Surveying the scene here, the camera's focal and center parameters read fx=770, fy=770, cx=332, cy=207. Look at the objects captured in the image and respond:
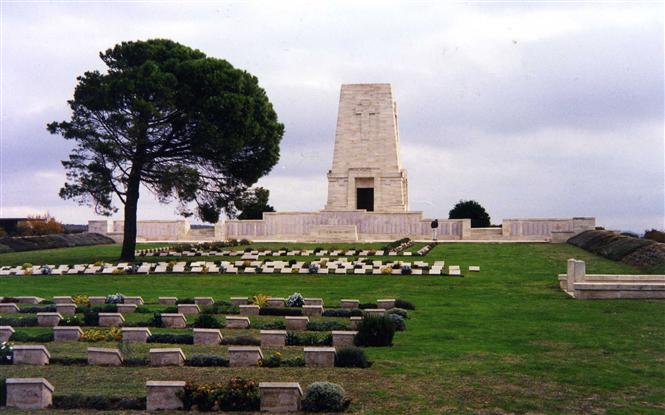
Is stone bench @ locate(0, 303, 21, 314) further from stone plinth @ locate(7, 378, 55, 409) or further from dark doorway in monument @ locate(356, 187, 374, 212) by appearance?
dark doorway in monument @ locate(356, 187, 374, 212)

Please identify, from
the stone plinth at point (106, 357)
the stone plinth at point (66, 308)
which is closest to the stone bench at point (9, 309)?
the stone plinth at point (66, 308)

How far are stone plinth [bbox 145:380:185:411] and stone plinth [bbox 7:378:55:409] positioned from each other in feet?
3.42

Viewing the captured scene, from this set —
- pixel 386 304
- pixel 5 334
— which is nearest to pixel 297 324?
pixel 386 304

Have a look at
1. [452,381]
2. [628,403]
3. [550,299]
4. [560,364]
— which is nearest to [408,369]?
[452,381]

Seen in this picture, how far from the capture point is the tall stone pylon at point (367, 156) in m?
42.3

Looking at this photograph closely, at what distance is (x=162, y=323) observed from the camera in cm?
1261

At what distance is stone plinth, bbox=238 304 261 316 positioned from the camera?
45.9 ft

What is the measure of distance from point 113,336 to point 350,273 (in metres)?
10.9

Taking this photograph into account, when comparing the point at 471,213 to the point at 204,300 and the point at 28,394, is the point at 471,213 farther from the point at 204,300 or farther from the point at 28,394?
the point at 28,394

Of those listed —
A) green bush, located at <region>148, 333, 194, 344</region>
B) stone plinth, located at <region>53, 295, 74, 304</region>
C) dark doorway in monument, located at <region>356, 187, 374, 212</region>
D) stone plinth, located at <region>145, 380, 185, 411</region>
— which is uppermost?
dark doorway in monument, located at <region>356, 187, 374, 212</region>

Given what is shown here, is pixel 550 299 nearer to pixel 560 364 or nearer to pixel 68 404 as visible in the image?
pixel 560 364

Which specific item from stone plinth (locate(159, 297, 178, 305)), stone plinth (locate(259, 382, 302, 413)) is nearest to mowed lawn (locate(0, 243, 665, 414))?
stone plinth (locate(259, 382, 302, 413))

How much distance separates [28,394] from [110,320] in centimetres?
497

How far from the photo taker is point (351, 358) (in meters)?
9.48
